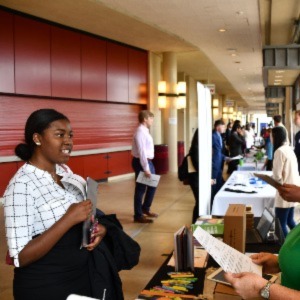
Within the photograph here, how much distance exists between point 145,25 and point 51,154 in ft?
25.7

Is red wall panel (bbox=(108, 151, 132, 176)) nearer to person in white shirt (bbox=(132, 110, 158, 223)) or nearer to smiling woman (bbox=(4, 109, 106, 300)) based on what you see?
person in white shirt (bbox=(132, 110, 158, 223))

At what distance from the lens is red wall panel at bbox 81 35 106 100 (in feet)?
33.0

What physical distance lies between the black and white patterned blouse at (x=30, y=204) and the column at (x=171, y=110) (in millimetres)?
11141

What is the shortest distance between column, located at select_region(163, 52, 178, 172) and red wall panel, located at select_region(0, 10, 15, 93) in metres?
5.72

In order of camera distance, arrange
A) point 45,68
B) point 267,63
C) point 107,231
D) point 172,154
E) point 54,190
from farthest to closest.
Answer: point 172,154, point 267,63, point 45,68, point 107,231, point 54,190

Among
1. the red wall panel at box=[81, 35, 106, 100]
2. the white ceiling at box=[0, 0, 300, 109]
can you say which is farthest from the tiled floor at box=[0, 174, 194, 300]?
the white ceiling at box=[0, 0, 300, 109]

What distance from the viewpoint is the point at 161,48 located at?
12.2 m

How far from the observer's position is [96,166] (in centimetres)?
1068

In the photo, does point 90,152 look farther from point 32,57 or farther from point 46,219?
point 46,219

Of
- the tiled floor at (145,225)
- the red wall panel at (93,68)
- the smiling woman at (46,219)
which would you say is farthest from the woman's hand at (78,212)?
the red wall panel at (93,68)

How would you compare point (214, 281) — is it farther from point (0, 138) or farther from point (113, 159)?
point (113, 159)

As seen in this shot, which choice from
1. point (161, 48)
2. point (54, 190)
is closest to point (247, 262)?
point (54, 190)

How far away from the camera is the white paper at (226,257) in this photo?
1.66 meters

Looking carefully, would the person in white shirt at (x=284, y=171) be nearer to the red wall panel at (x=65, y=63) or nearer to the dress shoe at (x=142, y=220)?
the dress shoe at (x=142, y=220)
